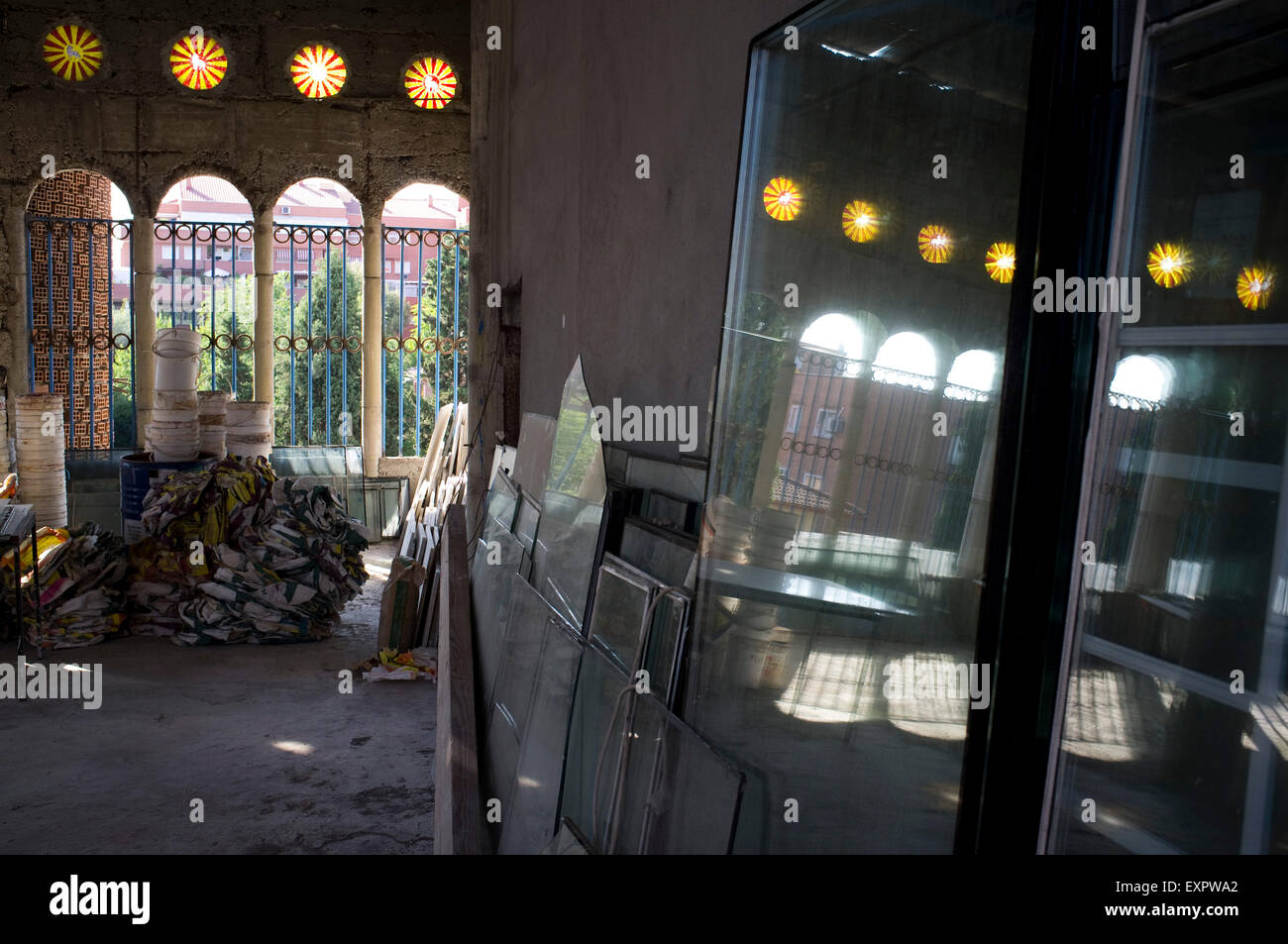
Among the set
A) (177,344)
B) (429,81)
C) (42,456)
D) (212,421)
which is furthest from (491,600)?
(429,81)

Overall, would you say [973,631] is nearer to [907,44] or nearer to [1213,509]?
[1213,509]

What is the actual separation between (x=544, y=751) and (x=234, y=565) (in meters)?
5.56

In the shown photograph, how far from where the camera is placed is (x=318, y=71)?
467 inches

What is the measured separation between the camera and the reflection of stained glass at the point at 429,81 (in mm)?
12039

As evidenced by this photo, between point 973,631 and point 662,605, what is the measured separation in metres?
1.24

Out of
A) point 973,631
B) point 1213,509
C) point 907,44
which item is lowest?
point 973,631

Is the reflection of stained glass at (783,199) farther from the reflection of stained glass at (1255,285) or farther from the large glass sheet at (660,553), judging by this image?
the reflection of stained glass at (1255,285)

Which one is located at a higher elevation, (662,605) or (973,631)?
(973,631)

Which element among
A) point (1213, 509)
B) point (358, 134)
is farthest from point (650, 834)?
point (358, 134)

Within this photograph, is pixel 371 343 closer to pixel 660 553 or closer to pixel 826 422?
pixel 660 553

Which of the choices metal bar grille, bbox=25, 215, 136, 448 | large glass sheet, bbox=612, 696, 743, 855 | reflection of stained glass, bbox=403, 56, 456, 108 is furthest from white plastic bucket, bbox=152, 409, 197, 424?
large glass sheet, bbox=612, 696, 743, 855

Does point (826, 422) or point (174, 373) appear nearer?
point (826, 422)

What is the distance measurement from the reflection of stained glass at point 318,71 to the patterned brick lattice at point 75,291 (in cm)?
254

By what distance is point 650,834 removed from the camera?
2.30 m
